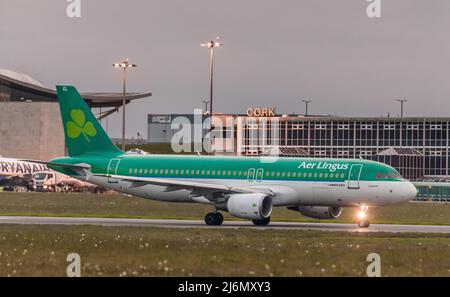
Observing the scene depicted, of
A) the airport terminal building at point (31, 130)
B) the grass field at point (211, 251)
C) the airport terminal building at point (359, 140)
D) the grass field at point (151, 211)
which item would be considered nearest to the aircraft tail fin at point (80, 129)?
the grass field at point (151, 211)

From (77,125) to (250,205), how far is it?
14.6 metres

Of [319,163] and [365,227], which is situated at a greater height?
[319,163]

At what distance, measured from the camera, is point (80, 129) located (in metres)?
57.7

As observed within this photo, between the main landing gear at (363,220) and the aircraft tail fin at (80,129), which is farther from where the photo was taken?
the aircraft tail fin at (80,129)

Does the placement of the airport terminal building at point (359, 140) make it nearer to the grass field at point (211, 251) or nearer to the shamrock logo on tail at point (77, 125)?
the shamrock logo on tail at point (77, 125)

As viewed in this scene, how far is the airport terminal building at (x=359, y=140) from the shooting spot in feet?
453

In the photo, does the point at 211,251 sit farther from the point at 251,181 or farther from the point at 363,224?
the point at 251,181

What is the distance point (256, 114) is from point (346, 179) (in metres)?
104

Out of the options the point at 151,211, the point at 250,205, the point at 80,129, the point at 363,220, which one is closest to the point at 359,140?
the point at 151,211

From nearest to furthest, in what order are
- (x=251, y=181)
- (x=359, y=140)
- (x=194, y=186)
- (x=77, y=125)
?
(x=194, y=186)
(x=251, y=181)
(x=77, y=125)
(x=359, y=140)

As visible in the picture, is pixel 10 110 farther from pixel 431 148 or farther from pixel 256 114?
pixel 431 148

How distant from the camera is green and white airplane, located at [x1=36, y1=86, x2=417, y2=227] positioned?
49.4 metres
